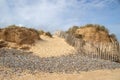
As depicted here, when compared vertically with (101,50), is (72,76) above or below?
below

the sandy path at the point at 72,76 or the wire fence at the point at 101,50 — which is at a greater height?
the wire fence at the point at 101,50

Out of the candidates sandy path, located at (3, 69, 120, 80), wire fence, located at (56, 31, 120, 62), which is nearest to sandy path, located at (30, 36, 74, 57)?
wire fence, located at (56, 31, 120, 62)

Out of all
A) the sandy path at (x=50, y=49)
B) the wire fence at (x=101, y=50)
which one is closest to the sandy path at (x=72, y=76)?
the wire fence at (x=101, y=50)

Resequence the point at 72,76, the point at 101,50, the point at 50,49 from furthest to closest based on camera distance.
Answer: the point at 50,49
the point at 101,50
the point at 72,76

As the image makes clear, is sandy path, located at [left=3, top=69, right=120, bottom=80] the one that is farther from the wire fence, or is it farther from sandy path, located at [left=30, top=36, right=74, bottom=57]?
sandy path, located at [left=30, top=36, right=74, bottom=57]

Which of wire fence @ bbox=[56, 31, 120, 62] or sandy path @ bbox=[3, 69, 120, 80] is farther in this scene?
wire fence @ bbox=[56, 31, 120, 62]

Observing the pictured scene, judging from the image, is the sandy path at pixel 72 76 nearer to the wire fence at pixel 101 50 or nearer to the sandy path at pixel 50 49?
the wire fence at pixel 101 50

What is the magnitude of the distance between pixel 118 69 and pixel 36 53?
880 cm

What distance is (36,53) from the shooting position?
26297mm

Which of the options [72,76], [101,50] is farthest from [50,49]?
[72,76]

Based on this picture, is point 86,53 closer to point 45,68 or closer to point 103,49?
point 103,49

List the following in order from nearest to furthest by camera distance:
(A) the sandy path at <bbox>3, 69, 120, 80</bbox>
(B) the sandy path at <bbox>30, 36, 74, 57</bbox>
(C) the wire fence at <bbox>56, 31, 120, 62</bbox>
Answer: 1. (A) the sandy path at <bbox>3, 69, 120, 80</bbox>
2. (C) the wire fence at <bbox>56, 31, 120, 62</bbox>
3. (B) the sandy path at <bbox>30, 36, 74, 57</bbox>

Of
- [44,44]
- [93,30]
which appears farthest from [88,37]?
[44,44]

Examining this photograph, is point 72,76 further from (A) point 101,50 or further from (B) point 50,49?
(B) point 50,49
